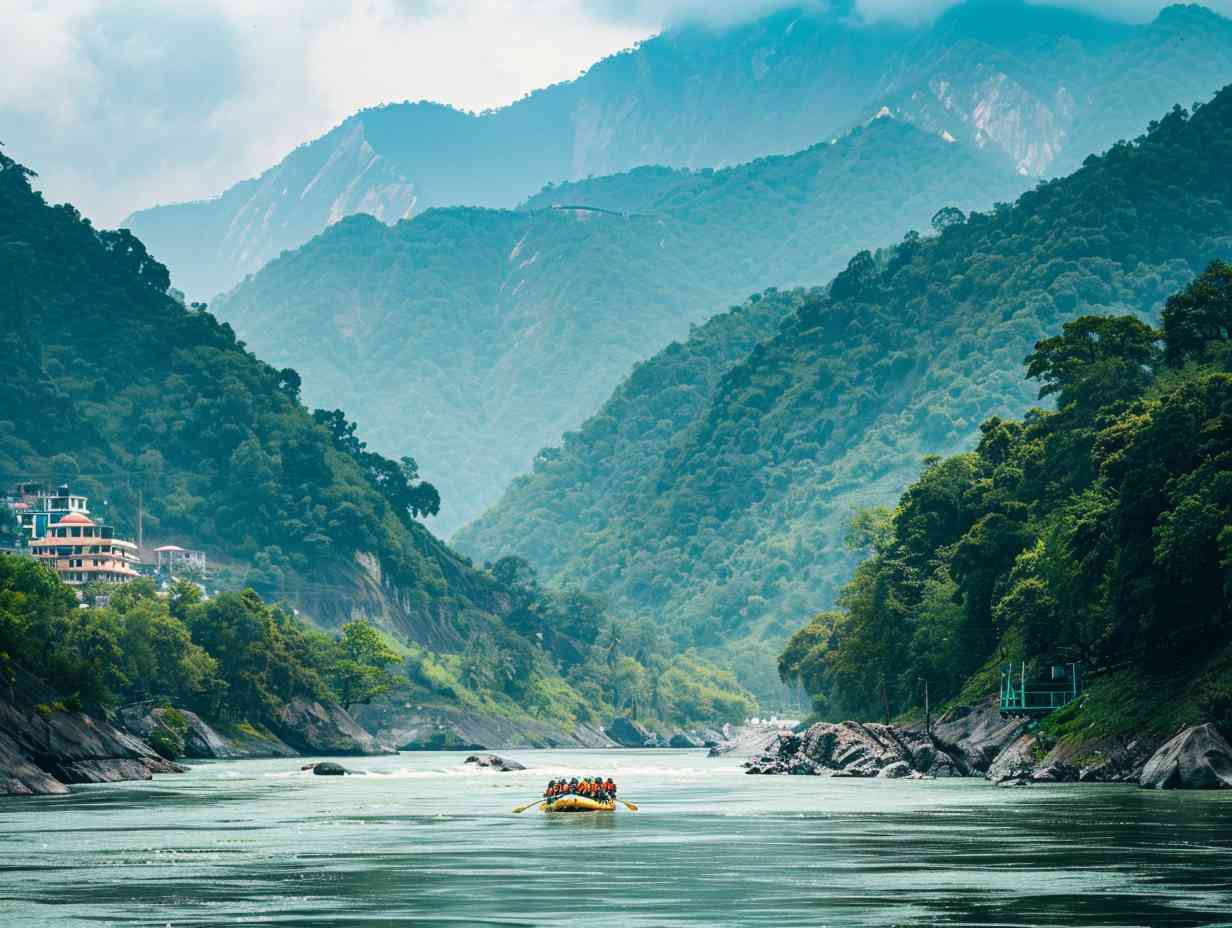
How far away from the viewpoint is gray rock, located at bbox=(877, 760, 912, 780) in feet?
505

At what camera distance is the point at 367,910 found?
62.6 m

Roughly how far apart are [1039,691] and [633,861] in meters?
73.2

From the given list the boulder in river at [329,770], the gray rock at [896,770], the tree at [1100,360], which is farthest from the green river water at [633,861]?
the tree at [1100,360]

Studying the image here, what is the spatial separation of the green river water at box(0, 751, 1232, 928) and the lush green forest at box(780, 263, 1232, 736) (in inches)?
515

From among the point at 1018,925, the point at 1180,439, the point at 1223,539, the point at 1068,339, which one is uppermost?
the point at 1068,339

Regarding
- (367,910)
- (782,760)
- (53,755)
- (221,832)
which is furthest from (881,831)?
(782,760)

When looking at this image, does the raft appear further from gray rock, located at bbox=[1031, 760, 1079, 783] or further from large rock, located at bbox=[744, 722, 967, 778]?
large rock, located at bbox=[744, 722, 967, 778]

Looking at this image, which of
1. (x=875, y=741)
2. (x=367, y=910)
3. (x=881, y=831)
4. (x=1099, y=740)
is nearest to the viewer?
(x=367, y=910)

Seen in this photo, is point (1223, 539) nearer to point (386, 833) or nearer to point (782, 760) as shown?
point (386, 833)

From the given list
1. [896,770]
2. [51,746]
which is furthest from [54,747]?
[896,770]

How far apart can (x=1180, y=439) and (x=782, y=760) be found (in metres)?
63.1

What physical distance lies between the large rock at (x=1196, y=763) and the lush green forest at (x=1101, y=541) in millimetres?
2911

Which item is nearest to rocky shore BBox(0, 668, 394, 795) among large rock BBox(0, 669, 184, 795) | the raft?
large rock BBox(0, 669, 184, 795)

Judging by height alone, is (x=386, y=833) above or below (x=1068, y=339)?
below
